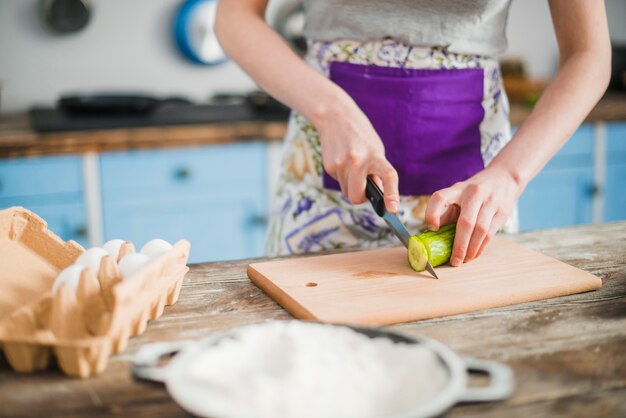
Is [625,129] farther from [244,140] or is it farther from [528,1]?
[244,140]

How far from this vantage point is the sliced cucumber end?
997mm

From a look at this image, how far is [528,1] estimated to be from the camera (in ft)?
11.3

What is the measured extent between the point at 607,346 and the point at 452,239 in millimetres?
315

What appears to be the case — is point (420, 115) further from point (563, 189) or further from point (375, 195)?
point (563, 189)

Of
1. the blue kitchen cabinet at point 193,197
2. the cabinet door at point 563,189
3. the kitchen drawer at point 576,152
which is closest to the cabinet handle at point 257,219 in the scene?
the blue kitchen cabinet at point 193,197

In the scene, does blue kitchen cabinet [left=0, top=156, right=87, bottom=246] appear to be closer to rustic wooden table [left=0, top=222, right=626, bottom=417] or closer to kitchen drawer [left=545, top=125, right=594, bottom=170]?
rustic wooden table [left=0, top=222, right=626, bottom=417]

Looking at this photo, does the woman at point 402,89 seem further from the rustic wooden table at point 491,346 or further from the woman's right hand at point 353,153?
the rustic wooden table at point 491,346

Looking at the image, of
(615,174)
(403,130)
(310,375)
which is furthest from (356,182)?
(615,174)

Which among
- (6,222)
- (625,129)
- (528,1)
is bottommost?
(625,129)

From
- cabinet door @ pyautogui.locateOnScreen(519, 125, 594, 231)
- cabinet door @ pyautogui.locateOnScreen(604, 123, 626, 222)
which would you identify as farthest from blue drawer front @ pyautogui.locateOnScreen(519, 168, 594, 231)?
cabinet door @ pyautogui.locateOnScreen(604, 123, 626, 222)

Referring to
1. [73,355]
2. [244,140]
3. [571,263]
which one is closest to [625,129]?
[244,140]

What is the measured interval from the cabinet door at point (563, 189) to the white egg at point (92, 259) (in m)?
2.28

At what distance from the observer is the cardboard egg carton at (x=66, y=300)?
0.70 metres

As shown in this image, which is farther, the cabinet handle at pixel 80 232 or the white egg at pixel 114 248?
the cabinet handle at pixel 80 232
